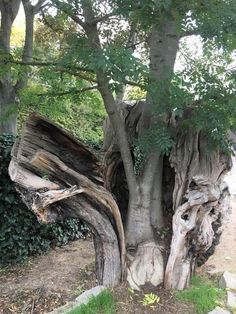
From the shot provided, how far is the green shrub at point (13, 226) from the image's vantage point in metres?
4.57

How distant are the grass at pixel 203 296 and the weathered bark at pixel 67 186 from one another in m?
0.70

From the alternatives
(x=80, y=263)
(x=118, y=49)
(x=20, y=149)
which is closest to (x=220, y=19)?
(x=118, y=49)

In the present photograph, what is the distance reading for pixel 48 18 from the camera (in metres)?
7.78

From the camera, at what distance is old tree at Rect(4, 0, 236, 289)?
3.02 metres

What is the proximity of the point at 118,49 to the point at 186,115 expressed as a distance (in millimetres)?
1579

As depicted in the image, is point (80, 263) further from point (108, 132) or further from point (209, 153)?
point (209, 153)

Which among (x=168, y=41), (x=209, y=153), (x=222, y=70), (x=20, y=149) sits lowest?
(x=20, y=149)

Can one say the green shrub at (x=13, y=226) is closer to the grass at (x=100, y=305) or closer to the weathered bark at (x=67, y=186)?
the weathered bark at (x=67, y=186)

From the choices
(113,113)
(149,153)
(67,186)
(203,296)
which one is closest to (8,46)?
(113,113)

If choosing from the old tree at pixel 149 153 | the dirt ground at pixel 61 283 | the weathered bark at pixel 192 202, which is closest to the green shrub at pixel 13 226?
the dirt ground at pixel 61 283

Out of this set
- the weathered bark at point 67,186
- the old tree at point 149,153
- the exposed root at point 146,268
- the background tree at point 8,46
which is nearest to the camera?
the old tree at point 149,153

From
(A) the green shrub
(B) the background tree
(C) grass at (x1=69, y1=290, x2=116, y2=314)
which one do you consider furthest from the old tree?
(B) the background tree

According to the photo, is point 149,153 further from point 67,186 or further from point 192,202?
point 67,186

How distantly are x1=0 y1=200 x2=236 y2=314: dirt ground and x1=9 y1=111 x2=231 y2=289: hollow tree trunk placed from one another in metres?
0.24
